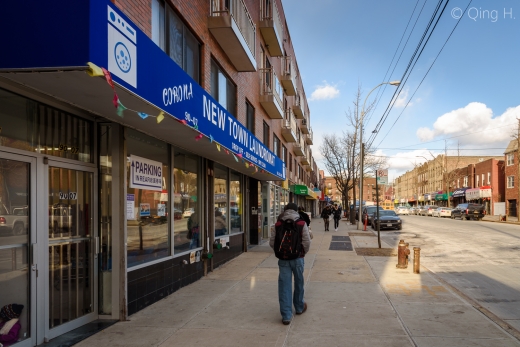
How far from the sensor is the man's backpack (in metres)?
6.29

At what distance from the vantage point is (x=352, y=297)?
8000mm

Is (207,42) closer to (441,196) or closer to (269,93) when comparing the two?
(269,93)

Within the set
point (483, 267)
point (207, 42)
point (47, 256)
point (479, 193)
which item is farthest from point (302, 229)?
point (479, 193)

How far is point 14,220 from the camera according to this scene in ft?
16.0

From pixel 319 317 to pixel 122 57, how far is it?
457 cm

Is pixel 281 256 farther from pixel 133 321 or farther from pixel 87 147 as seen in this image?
pixel 87 147

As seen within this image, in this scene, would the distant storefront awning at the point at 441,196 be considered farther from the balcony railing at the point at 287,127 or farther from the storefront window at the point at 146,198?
the storefront window at the point at 146,198

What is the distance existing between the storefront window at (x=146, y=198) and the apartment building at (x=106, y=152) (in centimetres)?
3

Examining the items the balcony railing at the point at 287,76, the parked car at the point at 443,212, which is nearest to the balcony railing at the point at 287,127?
the balcony railing at the point at 287,76

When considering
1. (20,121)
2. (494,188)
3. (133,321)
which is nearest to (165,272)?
(133,321)

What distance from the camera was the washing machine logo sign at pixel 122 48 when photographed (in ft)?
14.5

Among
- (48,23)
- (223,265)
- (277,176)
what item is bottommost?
(223,265)

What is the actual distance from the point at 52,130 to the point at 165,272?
3.49 meters

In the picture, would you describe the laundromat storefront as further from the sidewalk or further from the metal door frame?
the sidewalk
